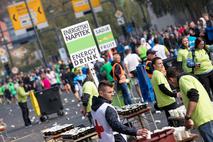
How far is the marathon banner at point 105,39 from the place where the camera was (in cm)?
2806

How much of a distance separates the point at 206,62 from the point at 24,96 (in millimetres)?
13625

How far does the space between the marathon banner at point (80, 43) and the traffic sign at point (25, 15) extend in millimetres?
30704

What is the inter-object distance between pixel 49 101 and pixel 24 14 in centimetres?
2149

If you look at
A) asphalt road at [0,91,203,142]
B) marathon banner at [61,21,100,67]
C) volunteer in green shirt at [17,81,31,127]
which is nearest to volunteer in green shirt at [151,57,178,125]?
asphalt road at [0,91,203,142]

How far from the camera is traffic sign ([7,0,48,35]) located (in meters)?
49.4

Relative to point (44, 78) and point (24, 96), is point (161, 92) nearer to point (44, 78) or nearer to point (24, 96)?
point (24, 96)

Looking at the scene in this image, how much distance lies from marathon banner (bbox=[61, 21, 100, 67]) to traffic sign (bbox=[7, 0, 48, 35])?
101 feet

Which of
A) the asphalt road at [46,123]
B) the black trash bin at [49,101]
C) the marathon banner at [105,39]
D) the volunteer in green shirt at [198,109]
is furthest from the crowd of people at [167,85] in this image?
the marathon banner at [105,39]

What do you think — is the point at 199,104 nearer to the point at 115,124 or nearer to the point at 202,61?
the point at 115,124

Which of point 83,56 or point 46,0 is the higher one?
point 46,0

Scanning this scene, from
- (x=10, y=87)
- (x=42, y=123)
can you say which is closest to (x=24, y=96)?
(x=42, y=123)

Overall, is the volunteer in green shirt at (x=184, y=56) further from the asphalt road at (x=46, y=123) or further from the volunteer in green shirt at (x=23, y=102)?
the volunteer in green shirt at (x=23, y=102)

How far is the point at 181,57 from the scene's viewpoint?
59.8 feet

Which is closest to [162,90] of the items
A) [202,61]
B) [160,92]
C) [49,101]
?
[160,92]
